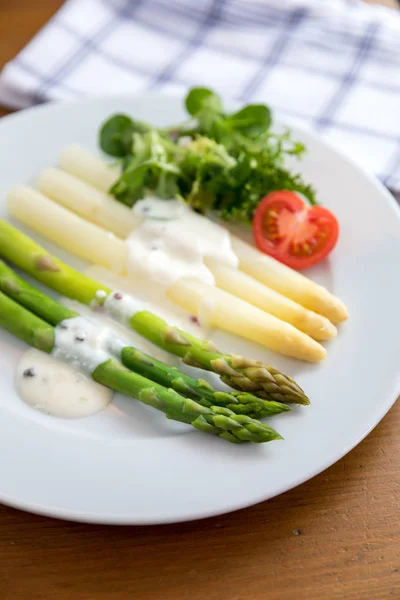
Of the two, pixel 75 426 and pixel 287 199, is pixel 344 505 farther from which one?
pixel 287 199

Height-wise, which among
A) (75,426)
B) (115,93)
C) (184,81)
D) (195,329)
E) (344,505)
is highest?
(184,81)

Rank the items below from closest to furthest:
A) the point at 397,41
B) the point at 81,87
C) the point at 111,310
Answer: the point at 111,310, the point at 81,87, the point at 397,41

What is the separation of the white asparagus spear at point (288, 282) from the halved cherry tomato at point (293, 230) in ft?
0.22

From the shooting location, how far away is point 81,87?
394 cm

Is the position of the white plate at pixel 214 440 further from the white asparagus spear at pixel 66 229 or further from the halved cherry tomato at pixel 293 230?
the white asparagus spear at pixel 66 229

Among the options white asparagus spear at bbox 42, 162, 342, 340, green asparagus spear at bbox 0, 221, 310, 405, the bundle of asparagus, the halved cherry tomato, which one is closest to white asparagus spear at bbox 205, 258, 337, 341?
white asparagus spear at bbox 42, 162, 342, 340

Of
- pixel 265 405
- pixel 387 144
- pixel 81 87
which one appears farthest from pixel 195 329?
pixel 81 87

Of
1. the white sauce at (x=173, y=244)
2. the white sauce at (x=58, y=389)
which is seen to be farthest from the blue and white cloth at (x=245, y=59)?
the white sauce at (x=58, y=389)

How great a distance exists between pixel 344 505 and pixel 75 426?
3.06ft

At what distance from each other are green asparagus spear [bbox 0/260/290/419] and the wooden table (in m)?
0.30

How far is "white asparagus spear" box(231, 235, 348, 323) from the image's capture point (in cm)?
267

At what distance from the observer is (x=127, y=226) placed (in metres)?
3.07

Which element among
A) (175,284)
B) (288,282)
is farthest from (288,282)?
(175,284)

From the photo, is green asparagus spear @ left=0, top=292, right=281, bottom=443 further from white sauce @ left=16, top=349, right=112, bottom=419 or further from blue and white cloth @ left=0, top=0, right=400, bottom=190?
blue and white cloth @ left=0, top=0, right=400, bottom=190
